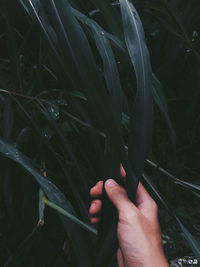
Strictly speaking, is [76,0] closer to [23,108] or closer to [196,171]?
[23,108]

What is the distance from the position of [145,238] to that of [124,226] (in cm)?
3

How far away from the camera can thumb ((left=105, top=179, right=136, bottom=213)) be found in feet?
1.93

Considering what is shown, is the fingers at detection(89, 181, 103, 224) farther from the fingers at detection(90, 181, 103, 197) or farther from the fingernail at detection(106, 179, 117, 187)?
the fingernail at detection(106, 179, 117, 187)

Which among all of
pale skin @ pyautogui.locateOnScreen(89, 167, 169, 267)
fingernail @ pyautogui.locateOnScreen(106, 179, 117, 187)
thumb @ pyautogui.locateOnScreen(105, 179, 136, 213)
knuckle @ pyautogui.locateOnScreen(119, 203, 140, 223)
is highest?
fingernail @ pyautogui.locateOnScreen(106, 179, 117, 187)

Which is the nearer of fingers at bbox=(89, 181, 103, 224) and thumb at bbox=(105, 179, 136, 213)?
thumb at bbox=(105, 179, 136, 213)

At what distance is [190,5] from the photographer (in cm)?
95

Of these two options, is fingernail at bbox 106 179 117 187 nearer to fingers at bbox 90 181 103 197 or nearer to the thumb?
the thumb

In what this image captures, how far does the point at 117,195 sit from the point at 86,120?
0.20 metres

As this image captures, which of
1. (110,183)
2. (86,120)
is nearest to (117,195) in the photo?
(110,183)

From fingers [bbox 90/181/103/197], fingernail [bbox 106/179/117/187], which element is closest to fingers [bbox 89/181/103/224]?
fingers [bbox 90/181/103/197]

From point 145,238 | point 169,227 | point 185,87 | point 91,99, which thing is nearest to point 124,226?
point 145,238

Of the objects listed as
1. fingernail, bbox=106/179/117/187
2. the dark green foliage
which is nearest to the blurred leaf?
the dark green foliage

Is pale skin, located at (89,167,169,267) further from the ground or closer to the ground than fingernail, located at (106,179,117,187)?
closer to the ground

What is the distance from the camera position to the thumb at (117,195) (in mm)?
588
